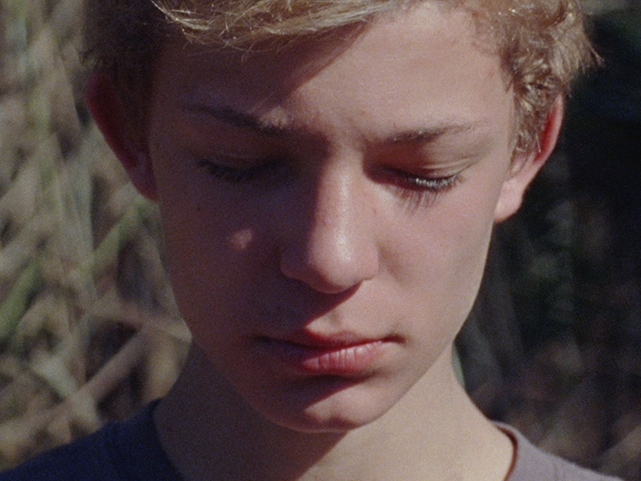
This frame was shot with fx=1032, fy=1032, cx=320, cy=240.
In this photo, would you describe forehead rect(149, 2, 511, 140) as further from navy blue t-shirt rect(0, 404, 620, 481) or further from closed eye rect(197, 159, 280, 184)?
navy blue t-shirt rect(0, 404, 620, 481)

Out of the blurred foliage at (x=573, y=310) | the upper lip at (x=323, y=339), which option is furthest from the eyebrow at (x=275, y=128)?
the blurred foliage at (x=573, y=310)

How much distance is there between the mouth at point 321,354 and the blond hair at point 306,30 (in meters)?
0.27

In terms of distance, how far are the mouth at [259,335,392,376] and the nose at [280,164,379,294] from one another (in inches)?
2.4

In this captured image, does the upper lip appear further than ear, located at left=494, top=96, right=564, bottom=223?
No

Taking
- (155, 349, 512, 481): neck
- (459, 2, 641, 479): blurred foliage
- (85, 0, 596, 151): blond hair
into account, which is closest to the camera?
(85, 0, 596, 151): blond hair

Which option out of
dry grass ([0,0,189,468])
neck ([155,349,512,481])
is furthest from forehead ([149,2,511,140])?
dry grass ([0,0,189,468])

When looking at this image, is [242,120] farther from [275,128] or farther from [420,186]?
[420,186]

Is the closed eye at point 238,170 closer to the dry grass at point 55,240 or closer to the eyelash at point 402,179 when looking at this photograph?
the eyelash at point 402,179

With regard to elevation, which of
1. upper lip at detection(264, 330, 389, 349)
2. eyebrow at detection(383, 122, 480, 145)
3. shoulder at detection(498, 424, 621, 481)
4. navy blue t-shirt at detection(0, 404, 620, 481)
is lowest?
shoulder at detection(498, 424, 621, 481)

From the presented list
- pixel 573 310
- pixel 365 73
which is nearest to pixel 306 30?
pixel 365 73

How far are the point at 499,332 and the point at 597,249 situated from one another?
0.28 metres

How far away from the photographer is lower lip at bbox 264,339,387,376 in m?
0.95

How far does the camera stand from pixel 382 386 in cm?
99

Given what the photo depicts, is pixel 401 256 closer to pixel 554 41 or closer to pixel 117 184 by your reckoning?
pixel 554 41
